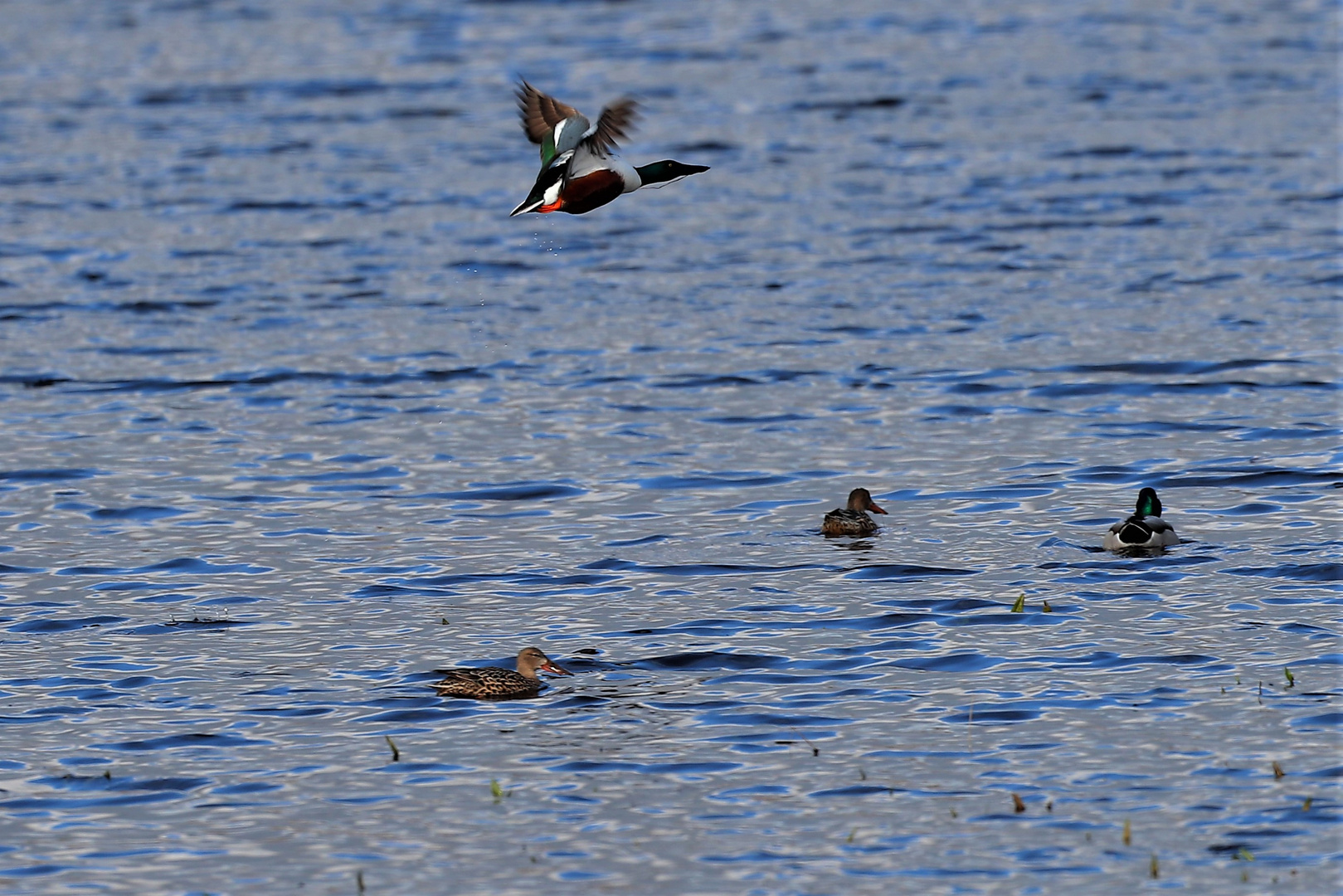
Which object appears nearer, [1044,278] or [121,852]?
[121,852]

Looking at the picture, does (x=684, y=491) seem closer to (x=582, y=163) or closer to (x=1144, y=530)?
(x=1144, y=530)

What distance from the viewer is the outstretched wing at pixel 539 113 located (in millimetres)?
14398

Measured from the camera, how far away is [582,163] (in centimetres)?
1384

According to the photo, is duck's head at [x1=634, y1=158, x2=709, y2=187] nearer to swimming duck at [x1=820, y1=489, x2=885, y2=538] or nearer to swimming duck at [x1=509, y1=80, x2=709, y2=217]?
swimming duck at [x1=509, y1=80, x2=709, y2=217]

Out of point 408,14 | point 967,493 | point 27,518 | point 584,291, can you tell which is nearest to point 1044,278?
point 584,291

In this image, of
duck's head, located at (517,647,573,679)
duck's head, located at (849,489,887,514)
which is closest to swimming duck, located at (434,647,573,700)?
duck's head, located at (517,647,573,679)

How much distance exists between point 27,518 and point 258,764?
679cm

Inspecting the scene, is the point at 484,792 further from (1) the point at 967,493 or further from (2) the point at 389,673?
(1) the point at 967,493

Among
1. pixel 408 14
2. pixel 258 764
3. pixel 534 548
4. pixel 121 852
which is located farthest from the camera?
pixel 408 14

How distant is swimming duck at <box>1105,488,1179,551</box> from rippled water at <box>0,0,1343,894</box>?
17cm

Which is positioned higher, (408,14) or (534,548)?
(408,14)

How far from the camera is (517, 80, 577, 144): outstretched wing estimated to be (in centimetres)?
1440

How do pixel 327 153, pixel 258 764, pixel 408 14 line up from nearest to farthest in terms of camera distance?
pixel 258 764 < pixel 327 153 < pixel 408 14

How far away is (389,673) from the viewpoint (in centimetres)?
1389
